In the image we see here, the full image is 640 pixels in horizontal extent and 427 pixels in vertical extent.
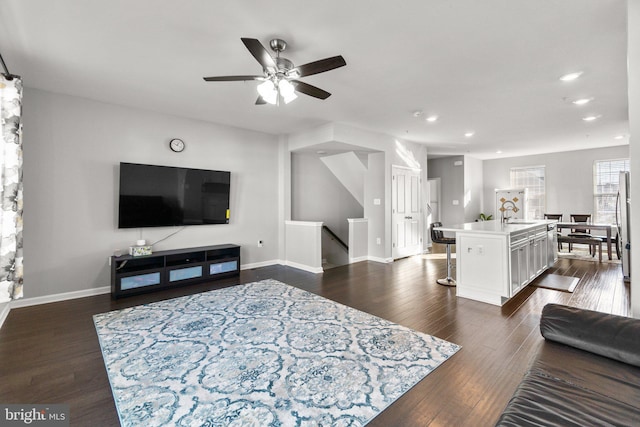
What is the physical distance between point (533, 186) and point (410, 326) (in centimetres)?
822

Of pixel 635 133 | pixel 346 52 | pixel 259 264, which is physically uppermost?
pixel 346 52

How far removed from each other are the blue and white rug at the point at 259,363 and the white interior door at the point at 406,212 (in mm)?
3428

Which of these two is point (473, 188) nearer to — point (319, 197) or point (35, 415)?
point (319, 197)

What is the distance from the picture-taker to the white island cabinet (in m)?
3.46

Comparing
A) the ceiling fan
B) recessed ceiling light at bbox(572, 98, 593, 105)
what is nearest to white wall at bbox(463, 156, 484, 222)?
recessed ceiling light at bbox(572, 98, 593, 105)

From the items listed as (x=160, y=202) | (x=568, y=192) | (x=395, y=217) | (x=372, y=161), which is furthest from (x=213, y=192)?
(x=568, y=192)

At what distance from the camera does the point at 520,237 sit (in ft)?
12.6

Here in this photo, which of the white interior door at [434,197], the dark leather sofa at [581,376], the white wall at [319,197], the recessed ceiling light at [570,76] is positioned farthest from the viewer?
the white interior door at [434,197]

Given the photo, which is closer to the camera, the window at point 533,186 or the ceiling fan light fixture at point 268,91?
the ceiling fan light fixture at point 268,91

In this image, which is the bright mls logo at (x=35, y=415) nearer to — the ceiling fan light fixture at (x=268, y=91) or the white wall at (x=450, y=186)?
the ceiling fan light fixture at (x=268, y=91)

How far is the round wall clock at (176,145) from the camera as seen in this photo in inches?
185

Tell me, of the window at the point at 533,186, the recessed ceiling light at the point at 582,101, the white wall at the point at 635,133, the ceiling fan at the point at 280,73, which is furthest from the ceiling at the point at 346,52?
the window at the point at 533,186

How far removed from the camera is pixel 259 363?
224 centimetres

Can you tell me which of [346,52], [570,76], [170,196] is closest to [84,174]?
[170,196]
